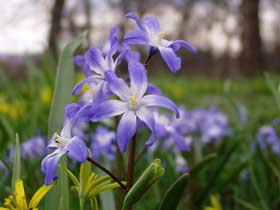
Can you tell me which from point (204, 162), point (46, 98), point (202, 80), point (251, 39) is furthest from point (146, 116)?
point (251, 39)

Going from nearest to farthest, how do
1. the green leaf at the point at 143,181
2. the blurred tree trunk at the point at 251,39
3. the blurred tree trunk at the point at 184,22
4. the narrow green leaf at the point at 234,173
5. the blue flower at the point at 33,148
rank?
the green leaf at the point at 143,181
the narrow green leaf at the point at 234,173
the blue flower at the point at 33,148
the blurred tree trunk at the point at 251,39
the blurred tree trunk at the point at 184,22

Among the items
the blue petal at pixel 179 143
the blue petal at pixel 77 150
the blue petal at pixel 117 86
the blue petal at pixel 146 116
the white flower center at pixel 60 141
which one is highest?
the blue petal at pixel 117 86

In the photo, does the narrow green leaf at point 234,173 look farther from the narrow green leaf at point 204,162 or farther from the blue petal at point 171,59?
the blue petal at point 171,59

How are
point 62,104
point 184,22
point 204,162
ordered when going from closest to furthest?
point 62,104
point 204,162
point 184,22

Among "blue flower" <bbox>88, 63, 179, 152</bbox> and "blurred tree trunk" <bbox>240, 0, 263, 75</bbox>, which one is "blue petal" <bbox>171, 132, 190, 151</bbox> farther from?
"blurred tree trunk" <bbox>240, 0, 263, 75</bbox>

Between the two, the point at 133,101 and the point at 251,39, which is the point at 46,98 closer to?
the point at 133,101

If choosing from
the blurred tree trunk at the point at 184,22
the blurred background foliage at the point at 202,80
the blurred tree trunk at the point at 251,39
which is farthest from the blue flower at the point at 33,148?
the blurred tree trunk at the point at 184,22
